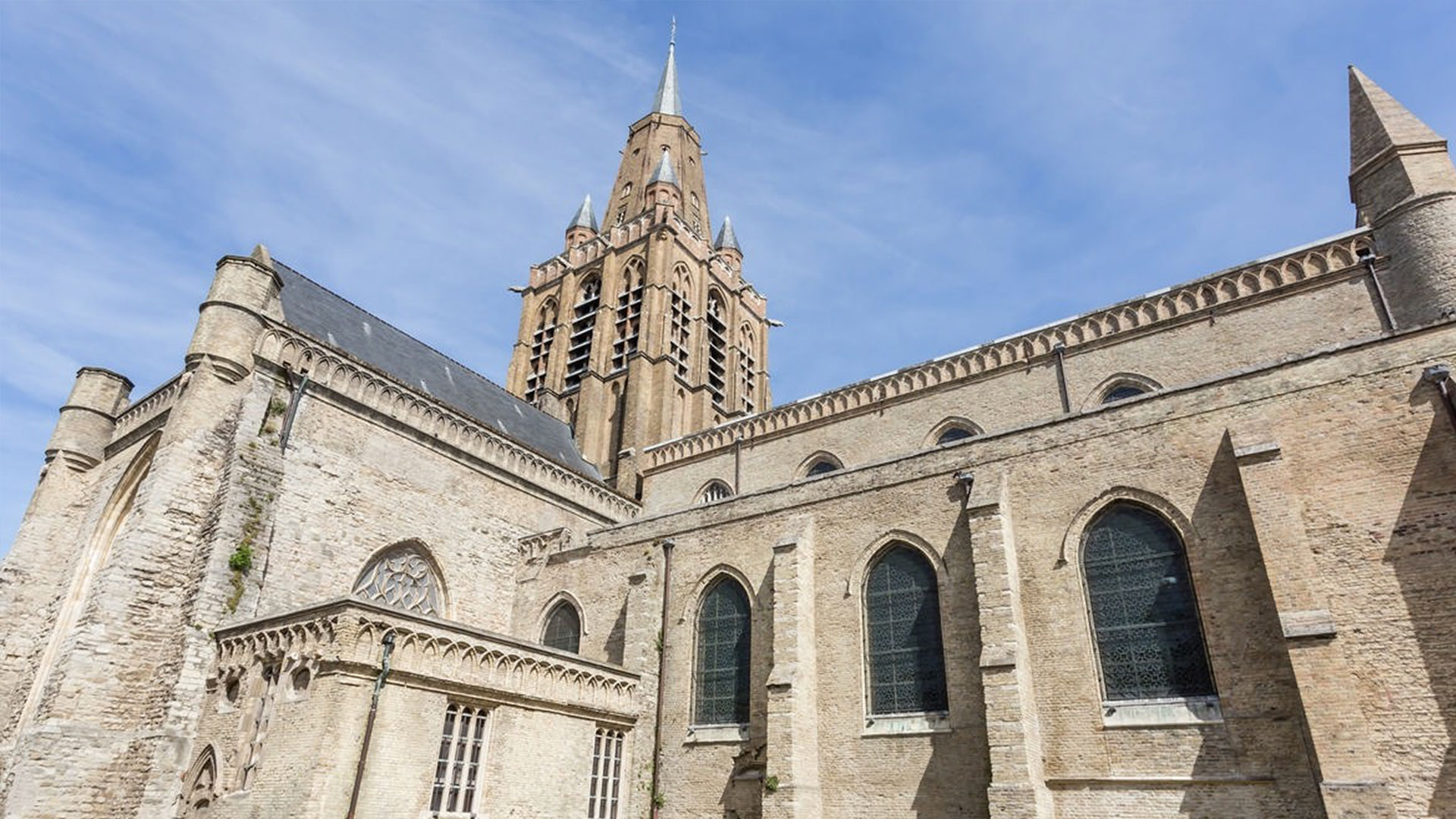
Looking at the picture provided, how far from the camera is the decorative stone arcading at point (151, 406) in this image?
17375mm

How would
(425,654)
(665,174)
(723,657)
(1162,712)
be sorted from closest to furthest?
(1162,712), (425,654), (723,657), (665,174)

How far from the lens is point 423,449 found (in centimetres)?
2008

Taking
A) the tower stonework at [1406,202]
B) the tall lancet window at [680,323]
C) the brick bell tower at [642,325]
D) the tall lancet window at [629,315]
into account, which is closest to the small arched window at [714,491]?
the brick bell tower at [642,325]

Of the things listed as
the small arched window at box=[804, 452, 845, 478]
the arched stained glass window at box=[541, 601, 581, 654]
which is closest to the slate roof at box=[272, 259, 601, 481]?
the arched stained glass window at box=[541, 601, 581, 654]

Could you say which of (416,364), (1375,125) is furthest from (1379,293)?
(416,364)

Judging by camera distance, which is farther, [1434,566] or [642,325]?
[642,325]

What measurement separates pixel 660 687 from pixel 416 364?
13531mm

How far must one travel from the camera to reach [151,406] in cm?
1836

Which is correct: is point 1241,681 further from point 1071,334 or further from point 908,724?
point 1071,334

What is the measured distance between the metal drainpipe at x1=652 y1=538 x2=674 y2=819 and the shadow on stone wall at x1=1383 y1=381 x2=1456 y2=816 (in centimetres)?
1170

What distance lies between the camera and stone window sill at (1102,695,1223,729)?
11.2 m

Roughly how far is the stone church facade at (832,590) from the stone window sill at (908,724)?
6cm

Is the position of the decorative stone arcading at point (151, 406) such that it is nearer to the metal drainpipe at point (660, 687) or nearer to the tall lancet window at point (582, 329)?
the metal drainpipe at point (660, 687)

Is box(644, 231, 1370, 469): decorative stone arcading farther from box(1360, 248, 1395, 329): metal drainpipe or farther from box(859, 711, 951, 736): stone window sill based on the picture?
box(859, 711, 951, 736): stone window sill
